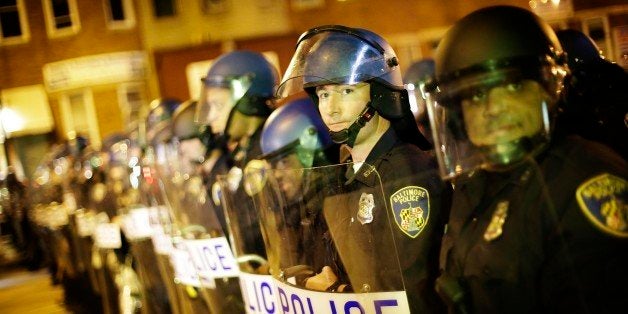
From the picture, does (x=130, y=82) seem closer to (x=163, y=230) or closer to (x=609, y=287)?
(x=163, y=230)

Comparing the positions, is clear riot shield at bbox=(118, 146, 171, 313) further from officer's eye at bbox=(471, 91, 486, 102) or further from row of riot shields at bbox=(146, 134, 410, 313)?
officer's eye at bbox=(471, 91, 486, 102)

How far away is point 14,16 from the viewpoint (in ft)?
80.0

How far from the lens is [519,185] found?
7.17 feet

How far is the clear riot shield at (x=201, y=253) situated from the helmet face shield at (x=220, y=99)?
164 centimetres

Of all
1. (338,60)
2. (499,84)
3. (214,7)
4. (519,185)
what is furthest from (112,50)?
(519,185)

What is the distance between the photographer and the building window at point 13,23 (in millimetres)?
24234

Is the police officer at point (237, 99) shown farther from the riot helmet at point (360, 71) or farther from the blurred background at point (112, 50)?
the blurred background at point (112, 50)

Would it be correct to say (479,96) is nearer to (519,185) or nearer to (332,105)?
(519,185)

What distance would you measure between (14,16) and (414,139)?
81.9ft

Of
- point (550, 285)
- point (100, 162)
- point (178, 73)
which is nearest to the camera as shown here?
point (550, 285)

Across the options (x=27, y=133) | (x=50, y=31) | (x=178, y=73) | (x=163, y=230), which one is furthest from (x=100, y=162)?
(x=50, y=31)

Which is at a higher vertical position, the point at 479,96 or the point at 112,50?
the point at 112,50

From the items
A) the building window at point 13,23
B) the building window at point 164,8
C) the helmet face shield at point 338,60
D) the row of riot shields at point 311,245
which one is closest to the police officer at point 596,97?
the helmet face shield at point 338,60

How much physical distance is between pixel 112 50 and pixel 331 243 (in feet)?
77.4
